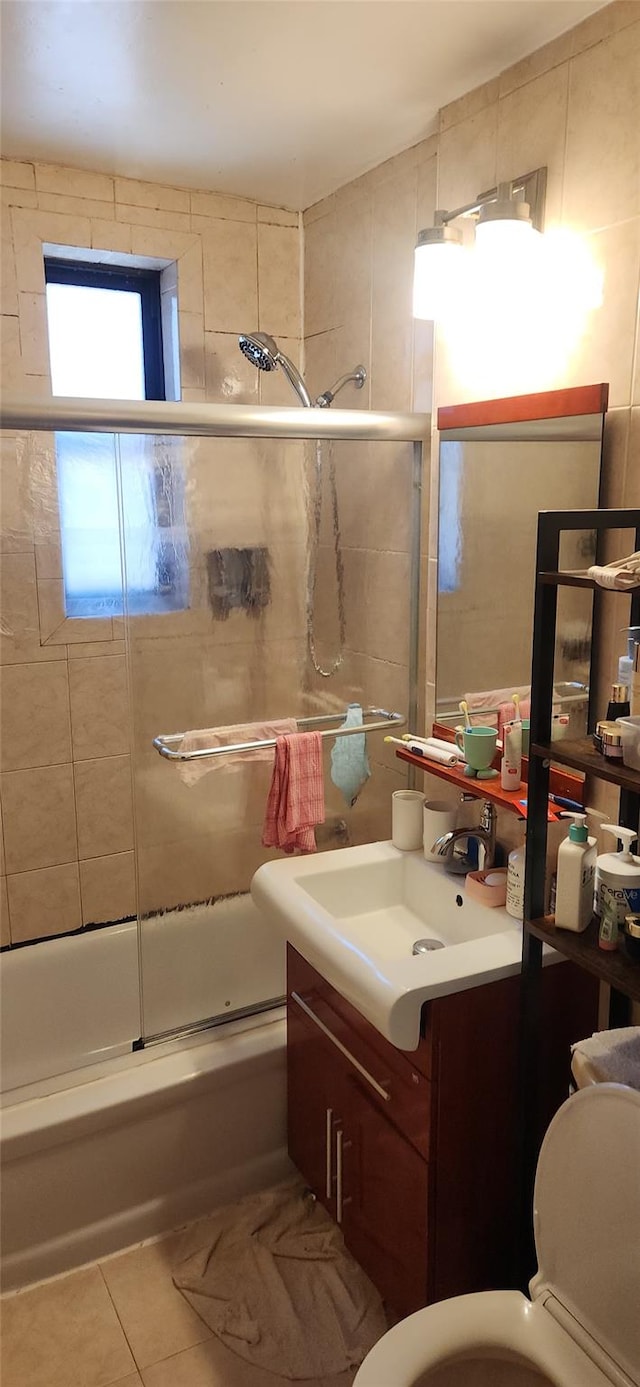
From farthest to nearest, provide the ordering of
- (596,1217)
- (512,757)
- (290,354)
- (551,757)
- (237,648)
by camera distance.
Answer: (290,354)
(237,648)
(512,757)
(551,757)
(596,1217)

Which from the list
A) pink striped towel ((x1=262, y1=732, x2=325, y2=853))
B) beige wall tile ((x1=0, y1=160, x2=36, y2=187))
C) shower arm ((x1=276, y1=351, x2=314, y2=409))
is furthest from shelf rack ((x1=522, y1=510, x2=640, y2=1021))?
beige wall tile ((x1=0, y1=160, x2=36, y2=187))

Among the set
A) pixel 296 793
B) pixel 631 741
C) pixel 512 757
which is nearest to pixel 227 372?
pixel 296 793

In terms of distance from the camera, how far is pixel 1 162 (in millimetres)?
2254

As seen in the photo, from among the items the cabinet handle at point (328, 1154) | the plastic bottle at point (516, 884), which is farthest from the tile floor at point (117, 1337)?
the plastic bottle at point (516, 884)

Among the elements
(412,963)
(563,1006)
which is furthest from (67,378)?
(563,1006)

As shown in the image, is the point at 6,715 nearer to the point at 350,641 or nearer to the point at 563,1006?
the point at 350,641

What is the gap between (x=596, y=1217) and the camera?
1.26m

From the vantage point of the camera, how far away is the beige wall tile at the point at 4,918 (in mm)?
2582

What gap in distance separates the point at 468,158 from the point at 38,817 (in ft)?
6.45

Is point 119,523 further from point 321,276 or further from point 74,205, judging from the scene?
point 321,276

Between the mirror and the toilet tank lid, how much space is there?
2.24ft

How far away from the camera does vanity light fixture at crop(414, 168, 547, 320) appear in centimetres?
162

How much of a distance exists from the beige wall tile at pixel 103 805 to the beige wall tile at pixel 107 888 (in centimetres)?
3

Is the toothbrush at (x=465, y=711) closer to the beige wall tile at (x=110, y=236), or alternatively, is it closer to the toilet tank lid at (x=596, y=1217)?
the toilet tank lid at (x=596, y=1217)
